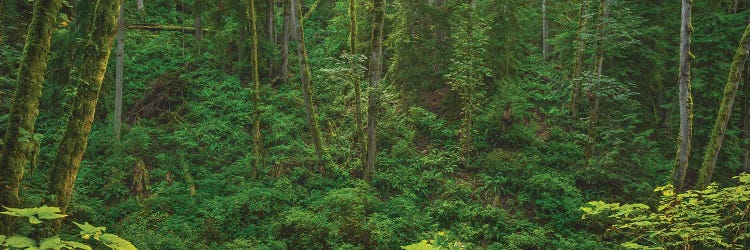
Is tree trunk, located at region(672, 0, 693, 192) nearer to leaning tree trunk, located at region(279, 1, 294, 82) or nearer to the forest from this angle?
the forest

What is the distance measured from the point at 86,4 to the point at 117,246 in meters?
11.5

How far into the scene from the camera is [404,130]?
16875mm

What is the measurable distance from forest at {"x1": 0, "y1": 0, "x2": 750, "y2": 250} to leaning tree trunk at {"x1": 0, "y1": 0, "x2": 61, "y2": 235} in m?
5.40

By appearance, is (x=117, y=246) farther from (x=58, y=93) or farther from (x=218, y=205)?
(x=58, y=93)

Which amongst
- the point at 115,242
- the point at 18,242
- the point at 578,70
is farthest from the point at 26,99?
the point at 578,70

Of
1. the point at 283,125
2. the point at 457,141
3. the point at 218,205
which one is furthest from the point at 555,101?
the point at 218,205

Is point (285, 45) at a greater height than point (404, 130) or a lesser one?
greater

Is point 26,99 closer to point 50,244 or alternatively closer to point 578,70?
point 50,244

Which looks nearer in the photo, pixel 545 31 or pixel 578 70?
pixel 578 70

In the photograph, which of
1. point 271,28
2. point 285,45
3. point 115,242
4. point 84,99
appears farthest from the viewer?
point 271,28

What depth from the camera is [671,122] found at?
17172mm

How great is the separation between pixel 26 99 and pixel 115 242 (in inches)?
128

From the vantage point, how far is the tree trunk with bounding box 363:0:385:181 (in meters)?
13.5

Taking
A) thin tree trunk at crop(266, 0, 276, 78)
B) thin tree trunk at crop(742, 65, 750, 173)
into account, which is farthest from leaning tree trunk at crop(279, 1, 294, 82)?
thin tree trunk at crop(742, 65, 750, 173)
